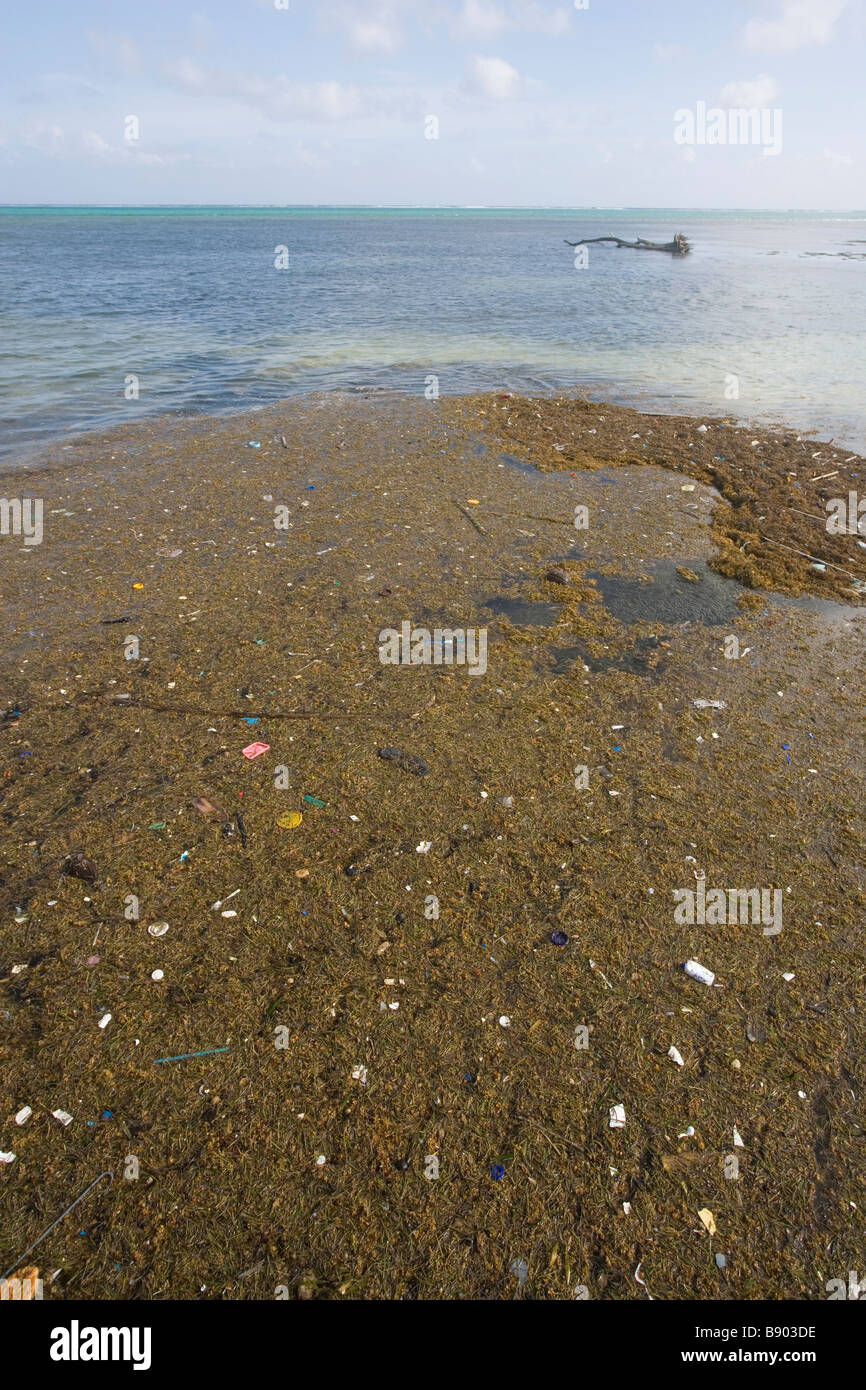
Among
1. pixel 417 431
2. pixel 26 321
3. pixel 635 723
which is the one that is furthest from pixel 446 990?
pixel 26 321

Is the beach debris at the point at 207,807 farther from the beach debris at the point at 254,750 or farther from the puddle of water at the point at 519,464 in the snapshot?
the puddle of water at the point at 519,464

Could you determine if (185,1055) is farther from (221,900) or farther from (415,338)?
(415,338)

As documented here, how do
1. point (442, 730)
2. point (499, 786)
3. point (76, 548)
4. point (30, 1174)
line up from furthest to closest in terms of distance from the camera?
point (76, 548) < point (442, 730) < point (499, 786) < point (30, 1174)

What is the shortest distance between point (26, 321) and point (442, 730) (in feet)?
91.7

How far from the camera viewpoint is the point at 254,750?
5.54 meters

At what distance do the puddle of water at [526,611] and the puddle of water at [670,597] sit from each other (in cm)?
68

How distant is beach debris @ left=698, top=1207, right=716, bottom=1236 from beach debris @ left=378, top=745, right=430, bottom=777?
3.14 meters

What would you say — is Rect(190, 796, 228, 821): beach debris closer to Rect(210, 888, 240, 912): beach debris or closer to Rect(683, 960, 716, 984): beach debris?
Rect(210, 888, 240, 912): beach debris

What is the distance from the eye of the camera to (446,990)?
12.7 ft

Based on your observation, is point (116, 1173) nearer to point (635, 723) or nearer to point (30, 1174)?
point (30, 1174)

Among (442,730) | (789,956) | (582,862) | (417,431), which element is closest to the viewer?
(789,956)

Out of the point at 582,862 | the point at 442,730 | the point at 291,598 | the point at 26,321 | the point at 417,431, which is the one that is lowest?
the point at 582,862

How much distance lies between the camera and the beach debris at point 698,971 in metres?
3.98

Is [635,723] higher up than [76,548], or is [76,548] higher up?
[76,548]
